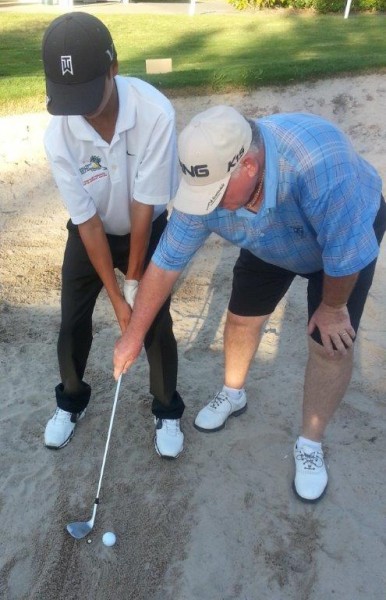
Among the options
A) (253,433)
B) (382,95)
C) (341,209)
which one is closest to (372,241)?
(341,209)

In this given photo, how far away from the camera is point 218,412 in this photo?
3.50m

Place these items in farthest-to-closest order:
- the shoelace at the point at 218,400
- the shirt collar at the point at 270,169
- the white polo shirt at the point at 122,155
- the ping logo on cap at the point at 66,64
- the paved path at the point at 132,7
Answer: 1. the paved path at the point at 132,7
2. the shoelace at the point at 218,400
3. the white polo shirt at the point at 122,155
4. the ping logo on cap at the point at 66,64
5. the shirt collar at the point at 270,169

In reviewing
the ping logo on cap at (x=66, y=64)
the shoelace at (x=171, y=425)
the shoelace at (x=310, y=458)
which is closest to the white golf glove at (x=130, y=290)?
the shoelace at (x=171, y=425)

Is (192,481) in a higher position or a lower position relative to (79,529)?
lower

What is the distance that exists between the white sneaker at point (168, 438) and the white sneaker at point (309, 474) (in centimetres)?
61

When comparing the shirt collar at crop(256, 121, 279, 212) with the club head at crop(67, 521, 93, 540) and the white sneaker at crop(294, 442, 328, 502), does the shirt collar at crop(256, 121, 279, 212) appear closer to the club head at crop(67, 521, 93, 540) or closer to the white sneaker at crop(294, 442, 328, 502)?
the white sneaker at crop(294, 442, 328, 502)

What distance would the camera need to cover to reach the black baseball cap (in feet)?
7.66

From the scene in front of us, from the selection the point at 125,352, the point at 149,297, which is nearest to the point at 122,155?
the point at 149,297

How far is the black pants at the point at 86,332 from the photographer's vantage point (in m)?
2.99

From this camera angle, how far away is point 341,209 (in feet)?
7.29

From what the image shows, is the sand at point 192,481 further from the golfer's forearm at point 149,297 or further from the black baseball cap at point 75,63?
the black baseball cap at point 75,63

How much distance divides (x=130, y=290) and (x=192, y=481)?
3.33ft

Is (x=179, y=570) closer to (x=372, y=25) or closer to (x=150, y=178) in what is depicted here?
(x=150, y=178)

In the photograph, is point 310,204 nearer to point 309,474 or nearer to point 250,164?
point 250,164
